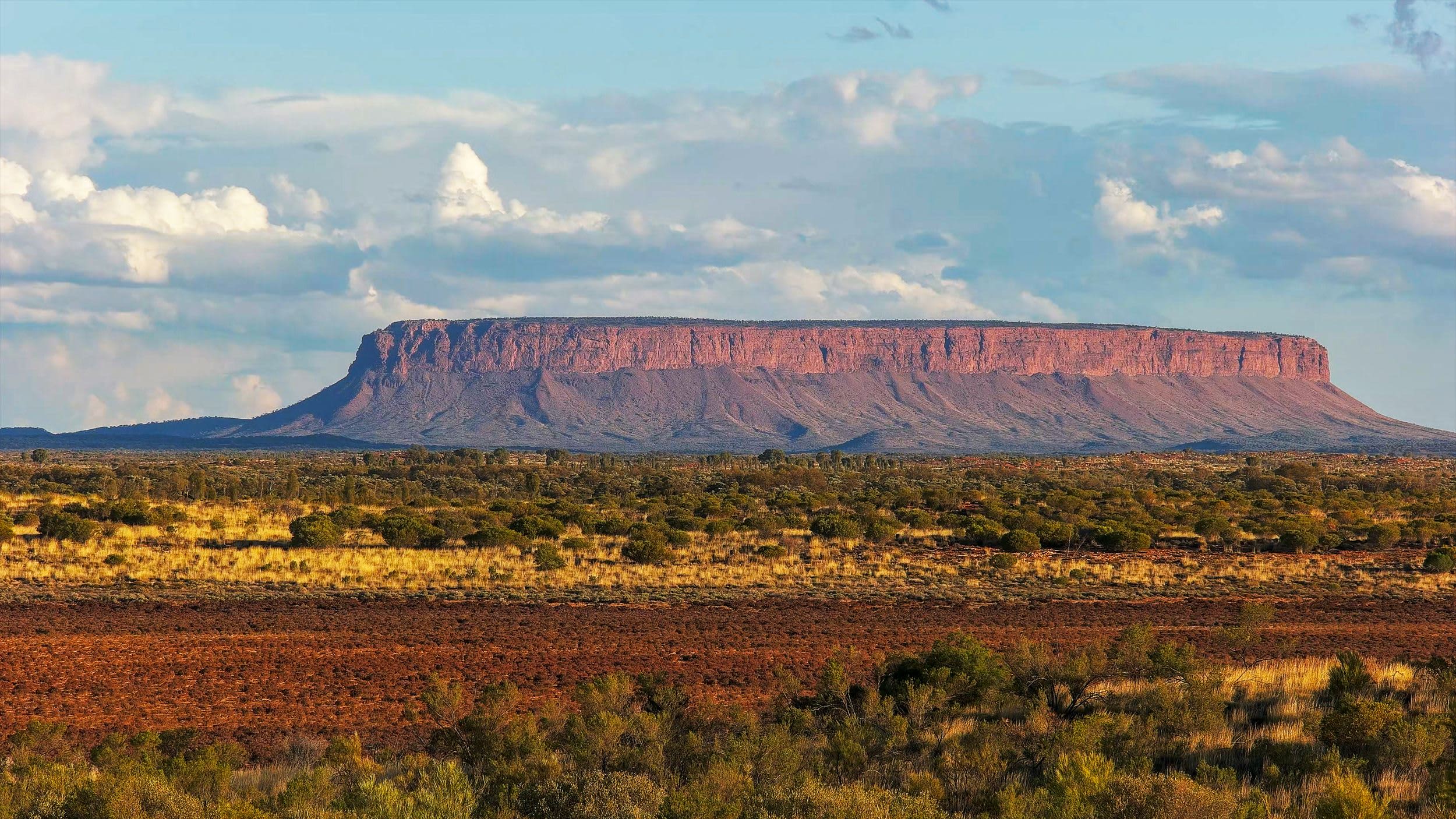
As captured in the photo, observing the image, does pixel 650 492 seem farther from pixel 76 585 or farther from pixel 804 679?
pixel 804 679

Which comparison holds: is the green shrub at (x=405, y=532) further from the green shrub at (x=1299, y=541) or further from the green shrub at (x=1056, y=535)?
the green shrub at (x=1299, y=541)

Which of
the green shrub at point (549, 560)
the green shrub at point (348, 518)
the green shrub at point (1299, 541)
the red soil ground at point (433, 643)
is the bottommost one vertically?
the red soil ground at point (433, 643)

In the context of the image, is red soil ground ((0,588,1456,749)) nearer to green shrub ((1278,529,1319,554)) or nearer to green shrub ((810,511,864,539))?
green shrub ((1278,529,1319,554))

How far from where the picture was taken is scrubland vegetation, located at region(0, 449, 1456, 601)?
110ft

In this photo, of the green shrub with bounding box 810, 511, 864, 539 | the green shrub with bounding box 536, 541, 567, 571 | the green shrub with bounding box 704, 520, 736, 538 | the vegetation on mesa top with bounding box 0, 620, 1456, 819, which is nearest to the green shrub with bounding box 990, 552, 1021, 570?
the green shrub with bounding box 810, 511, 864, 539

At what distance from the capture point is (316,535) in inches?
1572

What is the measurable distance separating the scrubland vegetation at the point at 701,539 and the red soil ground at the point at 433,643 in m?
2.93

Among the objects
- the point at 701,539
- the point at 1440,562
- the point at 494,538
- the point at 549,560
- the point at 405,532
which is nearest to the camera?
the point at 549,560

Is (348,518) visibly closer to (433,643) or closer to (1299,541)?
(433,643)

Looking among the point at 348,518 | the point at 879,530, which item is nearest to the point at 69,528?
the point at 348,518

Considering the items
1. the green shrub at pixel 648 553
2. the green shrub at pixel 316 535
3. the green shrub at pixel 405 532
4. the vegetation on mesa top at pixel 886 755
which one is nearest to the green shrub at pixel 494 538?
the green shrub at pixel 405 532

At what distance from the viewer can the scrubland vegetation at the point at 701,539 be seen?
33.7 meters

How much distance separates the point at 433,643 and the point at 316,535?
1746 cm

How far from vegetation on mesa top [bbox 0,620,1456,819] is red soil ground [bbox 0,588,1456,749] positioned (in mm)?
2215
